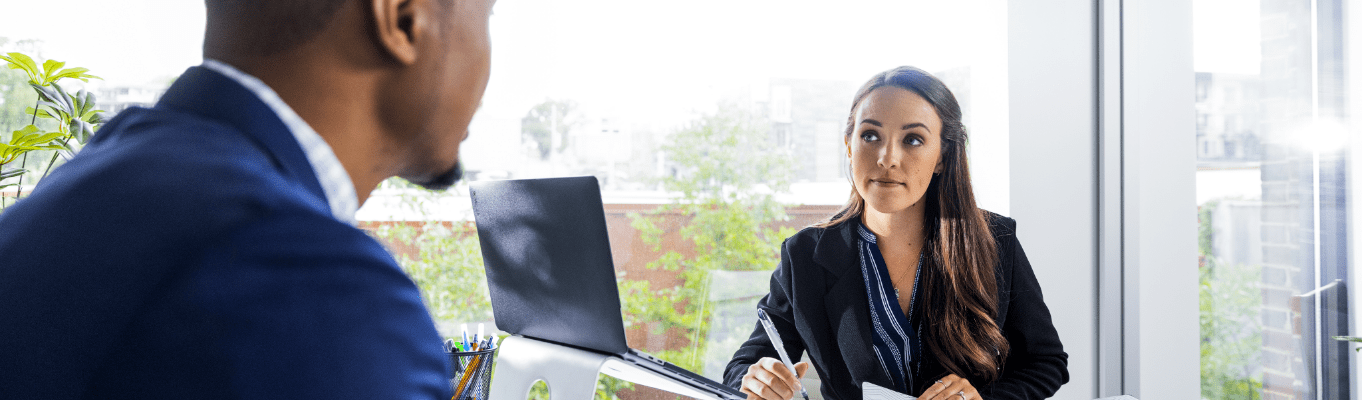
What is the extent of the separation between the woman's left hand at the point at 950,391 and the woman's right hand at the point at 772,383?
23 centimetres

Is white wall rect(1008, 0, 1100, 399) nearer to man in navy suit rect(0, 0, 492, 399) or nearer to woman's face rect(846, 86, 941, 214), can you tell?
woman's face rect(846, 86, 941, 214)

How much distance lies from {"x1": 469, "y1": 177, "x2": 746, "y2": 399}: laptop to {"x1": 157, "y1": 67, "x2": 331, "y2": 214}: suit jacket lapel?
0.66 meters

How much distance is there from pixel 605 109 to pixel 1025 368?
131 centimetres

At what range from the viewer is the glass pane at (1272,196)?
5.35ft

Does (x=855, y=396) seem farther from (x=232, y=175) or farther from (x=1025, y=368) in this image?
(x=232, y=175)

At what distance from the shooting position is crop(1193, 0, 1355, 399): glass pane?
64.2 inches

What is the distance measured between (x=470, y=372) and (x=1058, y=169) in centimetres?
172

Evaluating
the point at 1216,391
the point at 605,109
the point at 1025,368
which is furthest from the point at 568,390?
the point at 1216,391

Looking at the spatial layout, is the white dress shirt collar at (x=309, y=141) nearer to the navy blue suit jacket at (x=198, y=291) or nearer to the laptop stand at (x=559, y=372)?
the navy blue suit jacket at (x=198, y=291)

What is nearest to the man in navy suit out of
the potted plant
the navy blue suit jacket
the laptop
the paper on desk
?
the navy blue suit jacket

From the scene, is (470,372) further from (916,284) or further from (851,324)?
(916,284)

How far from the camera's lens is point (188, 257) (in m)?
0.29

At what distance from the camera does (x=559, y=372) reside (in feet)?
3.60

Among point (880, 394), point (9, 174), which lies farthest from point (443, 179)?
point (9, 174)
